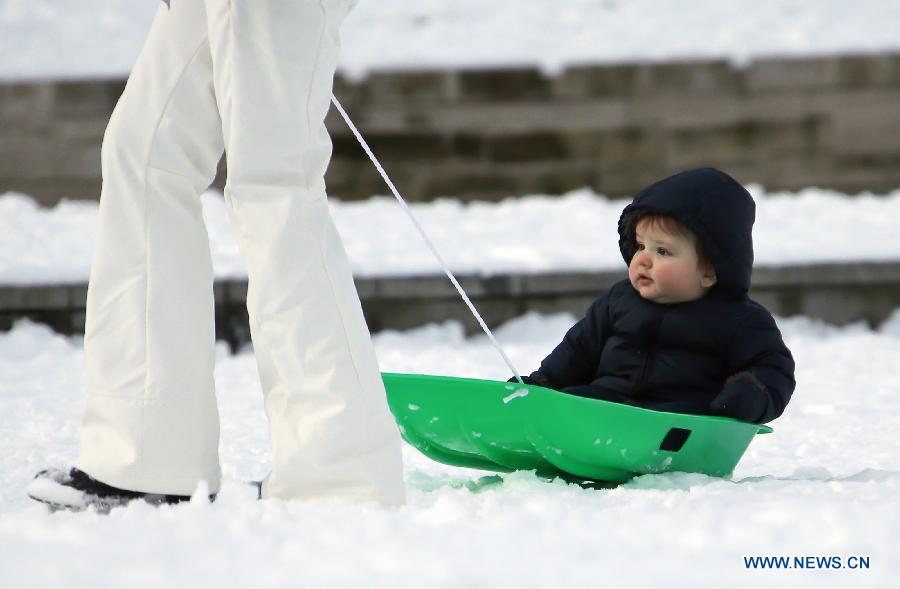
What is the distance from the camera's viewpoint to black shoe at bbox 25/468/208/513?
→ 6.29 feet

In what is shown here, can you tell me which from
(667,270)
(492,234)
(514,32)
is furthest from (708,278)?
(514,32)

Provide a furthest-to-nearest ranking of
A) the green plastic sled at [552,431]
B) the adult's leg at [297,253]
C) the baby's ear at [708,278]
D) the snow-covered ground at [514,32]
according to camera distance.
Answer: the snow-covered ground at [514,32] < the baby's ear at [708,278] < the green plastic sled at [552,431] < the adult's leg at [297,253]

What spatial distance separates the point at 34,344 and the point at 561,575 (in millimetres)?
3274

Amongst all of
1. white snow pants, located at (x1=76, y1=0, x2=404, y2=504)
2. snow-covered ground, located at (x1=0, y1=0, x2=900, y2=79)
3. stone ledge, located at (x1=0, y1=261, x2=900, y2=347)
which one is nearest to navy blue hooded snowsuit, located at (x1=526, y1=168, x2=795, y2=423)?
white snow pants, located at (x1=76, y1=0, x2=404, y2=504)

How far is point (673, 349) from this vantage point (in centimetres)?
250

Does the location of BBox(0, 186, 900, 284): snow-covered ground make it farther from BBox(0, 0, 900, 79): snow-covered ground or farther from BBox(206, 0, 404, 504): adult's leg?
BBox(206, 0, 404, 504): adult's leg

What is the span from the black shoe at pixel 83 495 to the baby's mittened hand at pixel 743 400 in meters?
0.98

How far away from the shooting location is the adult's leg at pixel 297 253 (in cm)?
185

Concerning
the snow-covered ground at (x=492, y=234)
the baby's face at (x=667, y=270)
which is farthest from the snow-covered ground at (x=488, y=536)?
the snow-covered ground at (x=492, y=234)

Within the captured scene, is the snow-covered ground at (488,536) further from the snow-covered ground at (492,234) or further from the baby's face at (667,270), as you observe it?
the snow-covered ground at (492,234)

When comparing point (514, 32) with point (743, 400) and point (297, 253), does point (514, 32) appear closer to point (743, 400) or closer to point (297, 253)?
point (743, 400)

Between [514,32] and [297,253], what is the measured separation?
4.49 meters

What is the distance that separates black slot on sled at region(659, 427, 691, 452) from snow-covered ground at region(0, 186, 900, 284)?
2308 mm

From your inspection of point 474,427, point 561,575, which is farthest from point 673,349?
point 561,575
